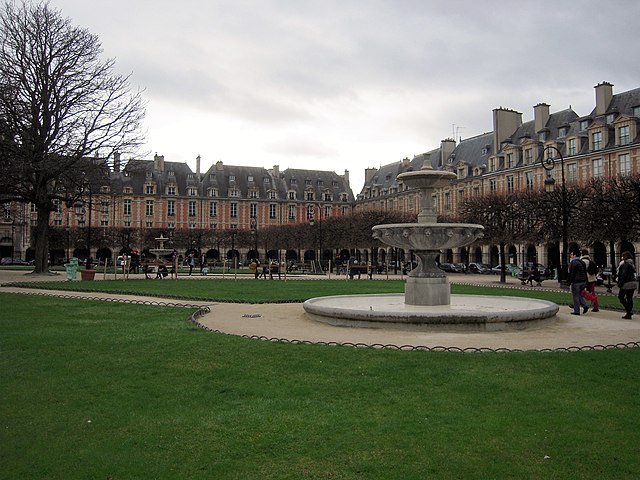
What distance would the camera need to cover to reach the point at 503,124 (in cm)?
5797

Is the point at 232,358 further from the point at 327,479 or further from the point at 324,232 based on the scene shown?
the point at 324,232

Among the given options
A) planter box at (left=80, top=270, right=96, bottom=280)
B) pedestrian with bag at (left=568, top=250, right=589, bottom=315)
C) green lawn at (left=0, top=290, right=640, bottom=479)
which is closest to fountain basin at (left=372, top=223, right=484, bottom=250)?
pedestrian with bag at (left=568, top=250, right=589, bottom=315)

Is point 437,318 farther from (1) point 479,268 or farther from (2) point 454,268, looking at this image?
(2) point 454,268

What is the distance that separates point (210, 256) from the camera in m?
76.6

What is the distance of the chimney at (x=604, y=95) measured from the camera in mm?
47219

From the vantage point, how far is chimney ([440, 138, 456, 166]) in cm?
6649

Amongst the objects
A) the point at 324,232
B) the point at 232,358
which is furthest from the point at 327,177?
the point at 232,358

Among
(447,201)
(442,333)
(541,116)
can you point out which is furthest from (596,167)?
(442,333)

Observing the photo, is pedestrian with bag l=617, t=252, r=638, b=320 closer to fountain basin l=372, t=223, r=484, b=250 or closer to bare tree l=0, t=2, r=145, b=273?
fountain basin l=372, t=223, r=484, b=250

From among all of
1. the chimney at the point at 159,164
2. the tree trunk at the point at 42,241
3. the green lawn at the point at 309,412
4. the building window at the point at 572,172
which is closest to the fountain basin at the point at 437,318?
the green lawn at the point at 309,412

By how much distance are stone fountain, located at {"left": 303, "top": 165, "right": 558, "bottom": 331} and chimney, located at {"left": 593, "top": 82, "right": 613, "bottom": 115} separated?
3820cm

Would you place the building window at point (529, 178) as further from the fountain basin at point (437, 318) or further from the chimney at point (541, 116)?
the fountain basin at point (437, 318)

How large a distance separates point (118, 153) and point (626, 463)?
95.5ft

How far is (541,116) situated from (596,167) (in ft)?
29.8
